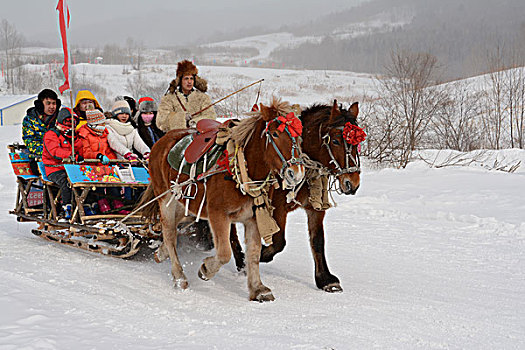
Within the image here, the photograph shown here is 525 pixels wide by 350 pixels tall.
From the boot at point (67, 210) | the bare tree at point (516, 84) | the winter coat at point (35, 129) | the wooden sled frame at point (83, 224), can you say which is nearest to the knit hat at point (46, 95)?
the winter coat at point (35, 129)

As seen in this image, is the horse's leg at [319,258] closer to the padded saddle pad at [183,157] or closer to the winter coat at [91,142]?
the padded saddle pad at [183,157]

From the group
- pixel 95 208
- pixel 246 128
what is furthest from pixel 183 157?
pixel 95 208

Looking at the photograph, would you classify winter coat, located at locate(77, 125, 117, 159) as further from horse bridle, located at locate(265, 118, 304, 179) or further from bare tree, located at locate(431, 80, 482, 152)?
bare tree, located at locate(431, 80, 482, 152)

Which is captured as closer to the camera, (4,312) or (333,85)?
(4,312)

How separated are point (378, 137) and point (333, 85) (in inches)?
2002

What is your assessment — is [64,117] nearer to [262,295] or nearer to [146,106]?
[146,106]

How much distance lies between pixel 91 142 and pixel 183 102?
1652mm

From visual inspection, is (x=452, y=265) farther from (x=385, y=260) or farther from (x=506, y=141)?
(x=506, y=141)

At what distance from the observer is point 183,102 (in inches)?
288

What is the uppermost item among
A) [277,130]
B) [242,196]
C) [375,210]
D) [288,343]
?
[277,130]

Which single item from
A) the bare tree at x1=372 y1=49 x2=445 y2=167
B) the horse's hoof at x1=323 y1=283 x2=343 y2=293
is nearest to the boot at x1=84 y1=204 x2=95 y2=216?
the horse's hoof at x1=323 y1=283 x2=343 y2=293

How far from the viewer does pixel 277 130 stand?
4.57 meters

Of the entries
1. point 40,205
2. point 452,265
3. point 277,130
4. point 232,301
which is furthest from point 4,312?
point 452,265

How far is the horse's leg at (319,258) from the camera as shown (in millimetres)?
5332
